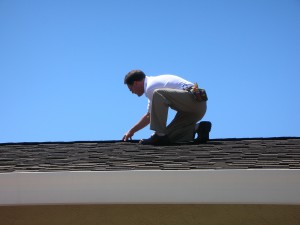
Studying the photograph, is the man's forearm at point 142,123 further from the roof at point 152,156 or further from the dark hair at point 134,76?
the dark hair at point 134,76

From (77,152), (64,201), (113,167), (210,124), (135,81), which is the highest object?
(135,81)

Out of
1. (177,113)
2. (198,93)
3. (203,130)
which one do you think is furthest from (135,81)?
(203,130)

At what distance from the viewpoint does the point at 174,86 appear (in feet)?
19.8

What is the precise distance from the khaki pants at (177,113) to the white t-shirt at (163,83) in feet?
0.37

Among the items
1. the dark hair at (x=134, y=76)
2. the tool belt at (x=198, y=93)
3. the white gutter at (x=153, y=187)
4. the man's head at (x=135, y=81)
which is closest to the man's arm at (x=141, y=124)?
the man's head at (x=135, y=81)

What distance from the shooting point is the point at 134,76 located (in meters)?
6.12

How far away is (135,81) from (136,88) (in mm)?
89

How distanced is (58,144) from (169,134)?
1427 mm

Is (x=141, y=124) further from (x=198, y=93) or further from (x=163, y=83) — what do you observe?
(x=198, y=93)

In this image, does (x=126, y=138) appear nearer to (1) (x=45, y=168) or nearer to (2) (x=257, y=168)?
(1) (x=45, y=168)

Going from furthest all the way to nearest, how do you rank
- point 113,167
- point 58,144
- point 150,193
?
point 58,144
point 113,167
point 150,193

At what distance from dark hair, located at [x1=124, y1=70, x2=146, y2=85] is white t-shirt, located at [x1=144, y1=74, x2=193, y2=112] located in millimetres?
100

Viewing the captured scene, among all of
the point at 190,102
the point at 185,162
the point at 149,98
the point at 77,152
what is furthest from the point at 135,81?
the point at 185,162

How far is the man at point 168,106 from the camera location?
5.85m
